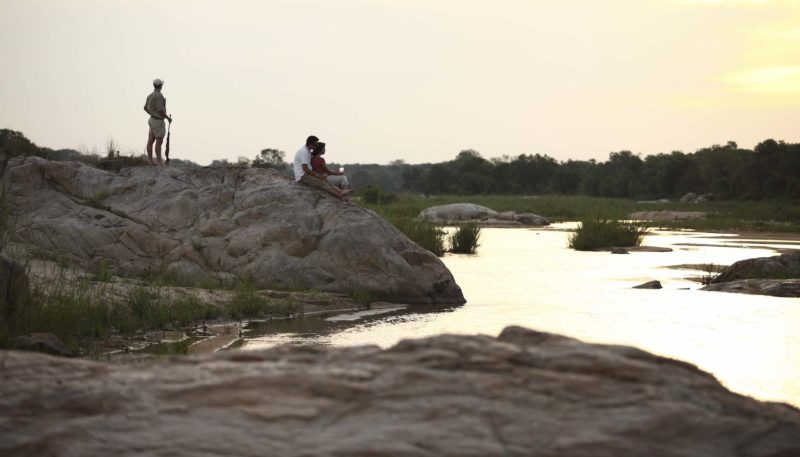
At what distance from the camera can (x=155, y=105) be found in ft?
56.7

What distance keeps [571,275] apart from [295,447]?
16.0m

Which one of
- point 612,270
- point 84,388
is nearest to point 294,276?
point 612,270

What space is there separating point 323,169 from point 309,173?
0.42 m

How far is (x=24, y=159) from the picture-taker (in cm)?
1656

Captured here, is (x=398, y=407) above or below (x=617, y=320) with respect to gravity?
above

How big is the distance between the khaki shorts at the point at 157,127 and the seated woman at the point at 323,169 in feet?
11.3

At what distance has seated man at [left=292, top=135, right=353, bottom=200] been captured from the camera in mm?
15594

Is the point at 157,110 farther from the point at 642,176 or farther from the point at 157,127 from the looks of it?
the point at 642,176

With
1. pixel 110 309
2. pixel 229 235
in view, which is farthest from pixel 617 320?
pixel 110 309

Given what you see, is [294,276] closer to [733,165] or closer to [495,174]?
[733,165]

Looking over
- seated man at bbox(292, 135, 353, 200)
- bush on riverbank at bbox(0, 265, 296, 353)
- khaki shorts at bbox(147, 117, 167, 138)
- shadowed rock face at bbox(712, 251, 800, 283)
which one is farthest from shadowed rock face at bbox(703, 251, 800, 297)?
khaki shorts at bbox(147, 117, 167, 138)

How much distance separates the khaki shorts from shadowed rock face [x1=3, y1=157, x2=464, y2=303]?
Result: 173 centimetres

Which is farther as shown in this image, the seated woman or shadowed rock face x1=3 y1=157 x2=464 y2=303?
the seated woman

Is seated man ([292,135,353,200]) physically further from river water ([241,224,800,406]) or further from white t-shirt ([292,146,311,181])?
river water ([241,224,800,406])
